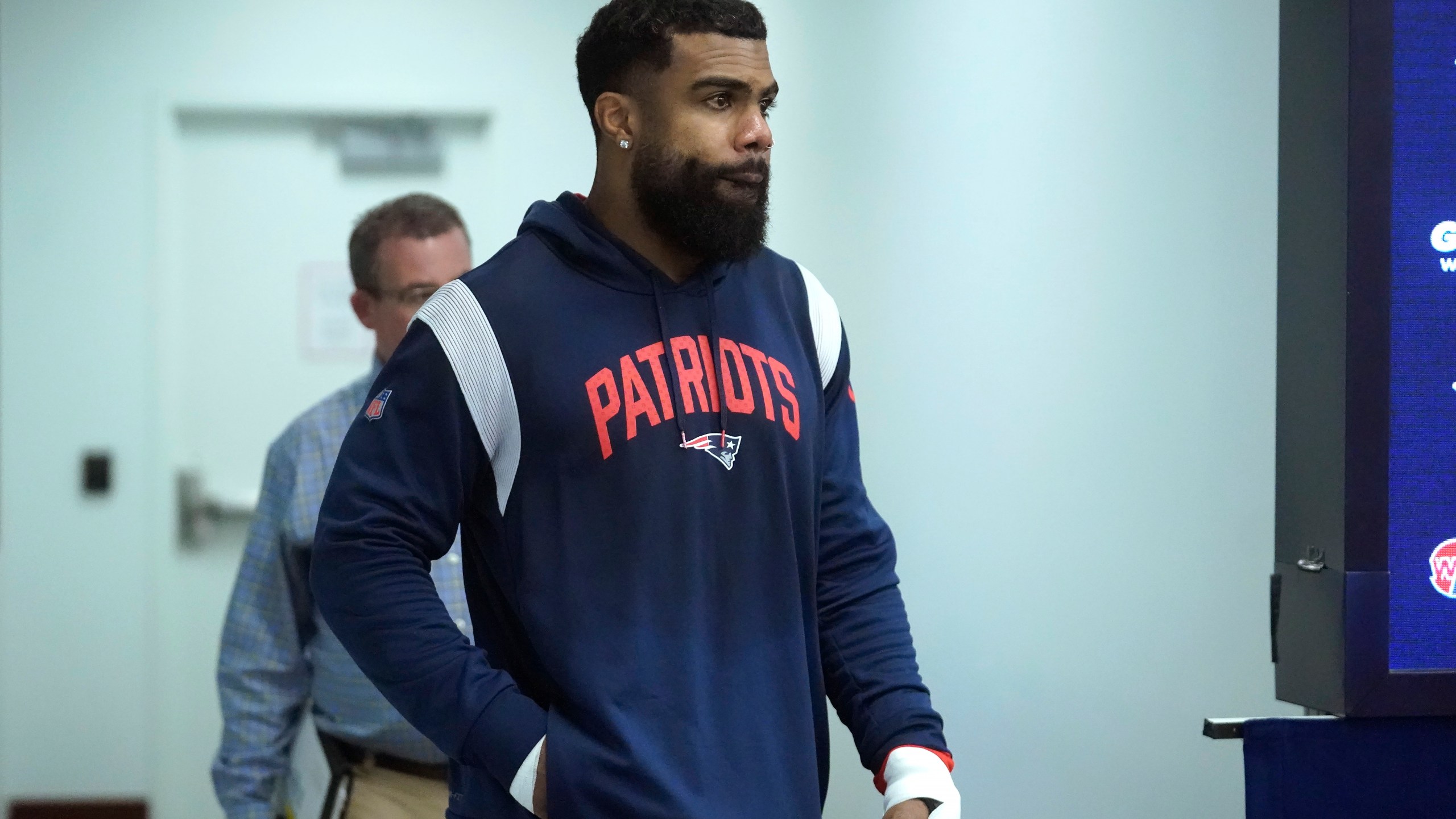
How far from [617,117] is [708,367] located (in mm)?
237

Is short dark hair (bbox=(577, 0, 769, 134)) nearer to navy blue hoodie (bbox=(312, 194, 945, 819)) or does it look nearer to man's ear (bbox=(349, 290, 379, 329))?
navy blue hoodie (bbox=(312, 194, 945, 819))

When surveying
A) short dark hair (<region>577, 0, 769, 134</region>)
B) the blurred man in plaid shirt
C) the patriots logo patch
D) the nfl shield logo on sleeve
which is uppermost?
short dark hair (<region>577, 0, 769, 134</region>)

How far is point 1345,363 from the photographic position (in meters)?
1.16

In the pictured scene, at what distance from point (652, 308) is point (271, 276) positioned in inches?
93.1

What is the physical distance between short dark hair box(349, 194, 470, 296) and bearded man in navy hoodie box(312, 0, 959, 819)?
65 centimetres

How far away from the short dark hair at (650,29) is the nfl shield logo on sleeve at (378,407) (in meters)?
0.32

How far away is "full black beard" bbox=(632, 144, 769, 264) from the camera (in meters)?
1.12

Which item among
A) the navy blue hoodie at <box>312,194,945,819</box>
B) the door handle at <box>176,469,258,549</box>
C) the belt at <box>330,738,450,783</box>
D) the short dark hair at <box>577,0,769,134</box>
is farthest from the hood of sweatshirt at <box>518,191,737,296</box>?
the door handle at <box>176,469,258,549</box>

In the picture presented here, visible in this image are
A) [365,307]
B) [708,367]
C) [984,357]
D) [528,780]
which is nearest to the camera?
[528,780]

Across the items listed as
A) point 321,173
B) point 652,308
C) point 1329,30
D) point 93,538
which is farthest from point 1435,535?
point 93,538

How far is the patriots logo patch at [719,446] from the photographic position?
3.60 ft

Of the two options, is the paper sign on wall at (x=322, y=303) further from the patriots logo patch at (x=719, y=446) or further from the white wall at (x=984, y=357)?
the patriots logo patch at (x=719, y=446)

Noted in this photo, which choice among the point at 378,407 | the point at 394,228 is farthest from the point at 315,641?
the point at 378,407

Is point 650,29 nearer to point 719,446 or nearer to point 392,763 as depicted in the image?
point 719,446
